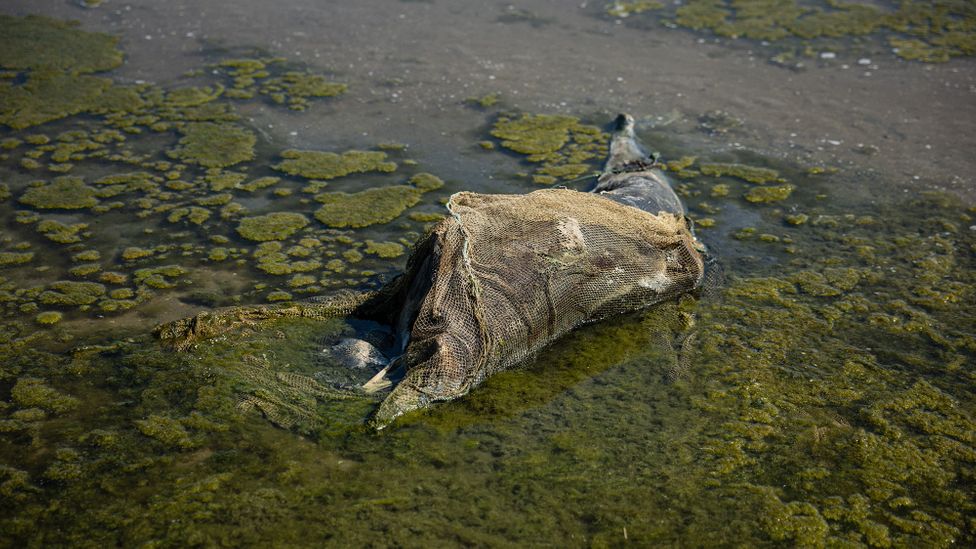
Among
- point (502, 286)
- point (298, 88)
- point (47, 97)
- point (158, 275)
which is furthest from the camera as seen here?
point (298, 88)

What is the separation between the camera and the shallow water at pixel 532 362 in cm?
296

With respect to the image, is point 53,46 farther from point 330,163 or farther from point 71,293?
point 71,293

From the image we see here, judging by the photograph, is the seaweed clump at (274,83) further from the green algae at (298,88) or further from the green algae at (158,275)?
the green algae at (158,275)

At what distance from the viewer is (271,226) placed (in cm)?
493

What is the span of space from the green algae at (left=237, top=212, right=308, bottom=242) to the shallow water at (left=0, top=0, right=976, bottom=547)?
6 cm

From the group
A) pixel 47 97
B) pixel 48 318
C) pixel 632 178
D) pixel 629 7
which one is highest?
pixel 629 7

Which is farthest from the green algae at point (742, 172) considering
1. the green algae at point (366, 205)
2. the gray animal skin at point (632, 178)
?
the green algae at point (366, 205)

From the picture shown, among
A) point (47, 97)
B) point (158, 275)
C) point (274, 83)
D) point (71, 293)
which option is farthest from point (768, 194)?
point (47, 97)

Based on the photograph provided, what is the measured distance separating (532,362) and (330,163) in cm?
257

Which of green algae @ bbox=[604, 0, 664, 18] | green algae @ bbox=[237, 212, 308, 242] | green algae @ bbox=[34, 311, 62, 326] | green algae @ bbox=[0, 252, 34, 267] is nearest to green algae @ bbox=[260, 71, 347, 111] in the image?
green algae @ bbox=[237, 212, 308, 242]

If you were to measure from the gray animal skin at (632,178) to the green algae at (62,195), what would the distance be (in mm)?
3181

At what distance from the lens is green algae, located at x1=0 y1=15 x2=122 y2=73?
23.2 feet

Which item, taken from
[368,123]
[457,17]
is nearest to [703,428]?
[368,123]

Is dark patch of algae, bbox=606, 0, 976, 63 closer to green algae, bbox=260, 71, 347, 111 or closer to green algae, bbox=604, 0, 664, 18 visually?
green algae, bbox=604, 0, 664, 18
